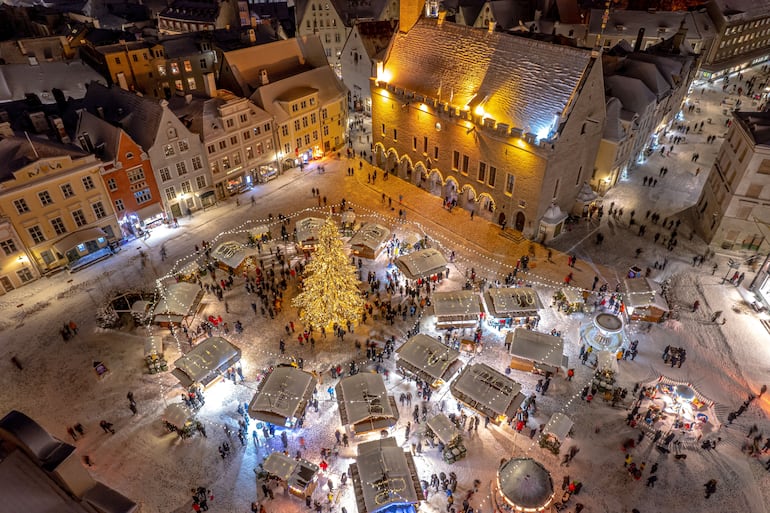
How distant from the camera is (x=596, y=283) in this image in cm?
4109

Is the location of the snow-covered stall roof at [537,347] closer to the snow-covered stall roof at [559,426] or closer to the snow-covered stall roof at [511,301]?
the snow-covered stall roof at [511,301]

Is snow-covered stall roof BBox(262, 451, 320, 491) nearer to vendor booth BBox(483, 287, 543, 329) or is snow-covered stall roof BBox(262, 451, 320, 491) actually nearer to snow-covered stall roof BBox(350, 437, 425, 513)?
snow-covered stall roof BBox(350, 437, 425, 513)

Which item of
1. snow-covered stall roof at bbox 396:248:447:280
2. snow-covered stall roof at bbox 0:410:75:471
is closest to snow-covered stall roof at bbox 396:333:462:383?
snow-covered stall roof at bbox 396:248:447:280

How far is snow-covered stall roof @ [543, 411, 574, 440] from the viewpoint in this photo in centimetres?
2845

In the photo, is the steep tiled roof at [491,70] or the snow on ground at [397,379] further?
the steep tiled roof at [491,70]

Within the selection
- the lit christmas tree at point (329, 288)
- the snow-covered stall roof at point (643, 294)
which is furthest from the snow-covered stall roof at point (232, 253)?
the snow-covered stall roof at point (643, 294)

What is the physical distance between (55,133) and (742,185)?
59.8 m

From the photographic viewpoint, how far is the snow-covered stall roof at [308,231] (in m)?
43.4

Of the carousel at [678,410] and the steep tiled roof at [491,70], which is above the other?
the steep tiled roof at [491,70]

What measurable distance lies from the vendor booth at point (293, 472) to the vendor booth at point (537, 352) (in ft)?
50.0

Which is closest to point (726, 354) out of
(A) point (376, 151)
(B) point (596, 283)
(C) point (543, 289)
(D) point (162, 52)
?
(B) point (596, 283)

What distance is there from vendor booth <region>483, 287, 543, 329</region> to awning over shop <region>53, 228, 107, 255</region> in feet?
113

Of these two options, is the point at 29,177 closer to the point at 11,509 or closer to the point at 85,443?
the point at 85,443

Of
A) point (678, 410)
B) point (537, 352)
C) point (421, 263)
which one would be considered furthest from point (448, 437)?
point (421, 263)
